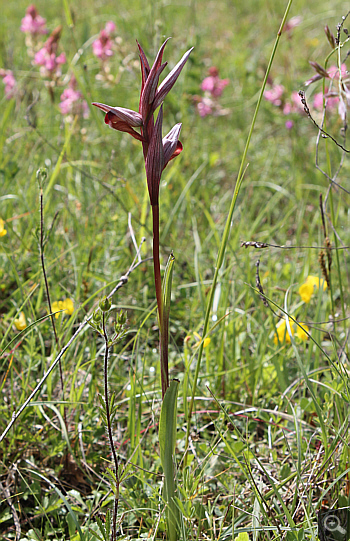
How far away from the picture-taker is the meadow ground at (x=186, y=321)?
1.02 metres

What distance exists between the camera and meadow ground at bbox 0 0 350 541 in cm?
102

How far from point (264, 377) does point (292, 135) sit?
78.3 inches

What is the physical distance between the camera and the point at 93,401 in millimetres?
1326

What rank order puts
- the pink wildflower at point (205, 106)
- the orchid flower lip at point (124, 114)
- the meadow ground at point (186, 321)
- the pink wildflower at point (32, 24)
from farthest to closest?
the pink wildflower at point (205, 106) < the pink wildflower at point (32, 24) < the meadow ground at point (186, 321) < the orchid flower lip at point (124, 114)

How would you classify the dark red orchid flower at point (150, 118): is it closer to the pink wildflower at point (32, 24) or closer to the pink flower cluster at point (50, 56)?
the pink flower cluster at point (50, 56)

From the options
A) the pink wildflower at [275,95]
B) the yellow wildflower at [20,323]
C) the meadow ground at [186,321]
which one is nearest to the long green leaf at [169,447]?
the meadow ground at [186,321]

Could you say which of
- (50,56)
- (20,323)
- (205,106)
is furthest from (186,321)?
(205,106)

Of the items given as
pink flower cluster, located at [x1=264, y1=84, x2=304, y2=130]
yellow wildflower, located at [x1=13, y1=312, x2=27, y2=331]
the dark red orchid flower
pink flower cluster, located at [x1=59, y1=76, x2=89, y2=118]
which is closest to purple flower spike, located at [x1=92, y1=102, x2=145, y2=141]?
the dark red orchid flower

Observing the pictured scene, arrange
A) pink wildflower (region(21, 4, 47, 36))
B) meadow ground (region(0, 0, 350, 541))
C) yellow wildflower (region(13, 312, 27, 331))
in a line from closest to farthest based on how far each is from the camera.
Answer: meadow ground (region(0, 0, 350, 541)) < yellow wildflower (region(13, 312, 27, 331)) < pink wildflower (region(21, 4, 47, 36))

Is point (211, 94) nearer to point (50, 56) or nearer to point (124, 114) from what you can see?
point (50, 56)

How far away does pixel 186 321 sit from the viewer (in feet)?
5.77

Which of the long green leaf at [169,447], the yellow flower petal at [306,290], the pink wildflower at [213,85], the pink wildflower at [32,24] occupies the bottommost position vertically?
the long green leaf at [169,447]

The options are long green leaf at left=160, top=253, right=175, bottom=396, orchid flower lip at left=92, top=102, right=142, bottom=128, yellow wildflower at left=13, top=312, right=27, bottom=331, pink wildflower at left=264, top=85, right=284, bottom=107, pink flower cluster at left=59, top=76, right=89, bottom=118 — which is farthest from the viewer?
pink wildflower at left=264, top=85, right=284, bottom=107

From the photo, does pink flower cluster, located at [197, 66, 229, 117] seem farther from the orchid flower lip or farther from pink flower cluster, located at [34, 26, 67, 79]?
the orchid flower lip
